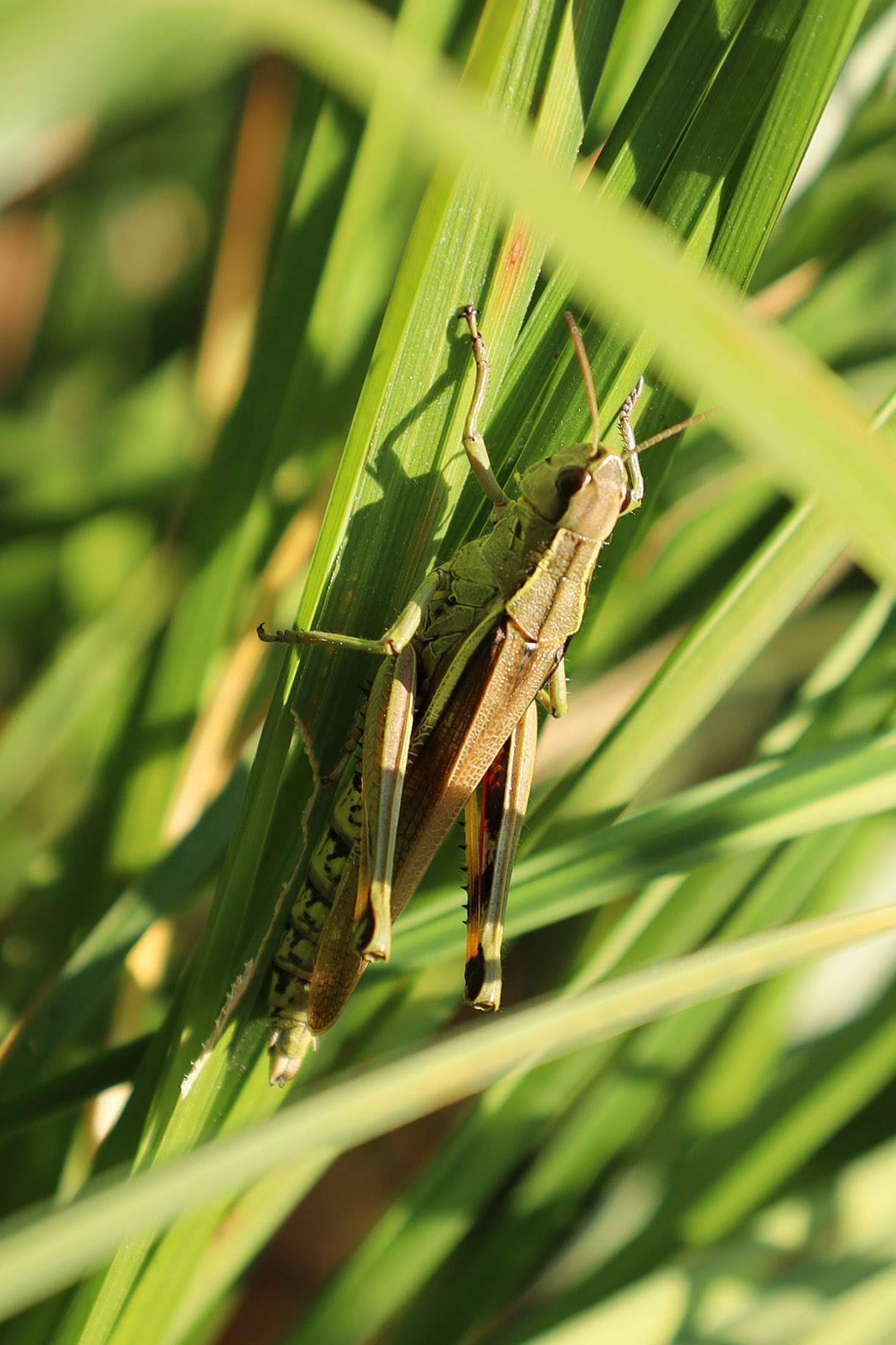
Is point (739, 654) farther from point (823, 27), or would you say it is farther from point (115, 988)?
point (115, 988)

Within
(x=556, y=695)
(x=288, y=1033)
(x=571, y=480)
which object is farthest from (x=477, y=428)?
(x=288, y=1033)

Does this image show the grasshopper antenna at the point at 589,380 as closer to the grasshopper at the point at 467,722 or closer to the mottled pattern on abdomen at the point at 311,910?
the grasshopper at the point at 467,722

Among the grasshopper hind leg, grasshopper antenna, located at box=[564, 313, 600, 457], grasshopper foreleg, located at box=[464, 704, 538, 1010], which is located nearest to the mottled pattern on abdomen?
the grasshopper hind leg

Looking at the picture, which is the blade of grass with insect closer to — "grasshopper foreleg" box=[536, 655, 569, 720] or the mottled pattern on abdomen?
the mottled pattern on abdomen

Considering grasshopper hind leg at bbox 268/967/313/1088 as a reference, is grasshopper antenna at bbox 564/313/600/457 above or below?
above

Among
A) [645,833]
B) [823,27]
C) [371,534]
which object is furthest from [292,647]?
[823,27]

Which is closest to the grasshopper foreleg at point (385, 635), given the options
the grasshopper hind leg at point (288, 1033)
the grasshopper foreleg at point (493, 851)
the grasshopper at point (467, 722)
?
the grasshopper at point (467, 722)
